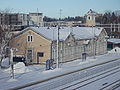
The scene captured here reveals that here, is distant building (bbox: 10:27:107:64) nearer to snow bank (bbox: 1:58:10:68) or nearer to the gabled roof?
the gabled roof

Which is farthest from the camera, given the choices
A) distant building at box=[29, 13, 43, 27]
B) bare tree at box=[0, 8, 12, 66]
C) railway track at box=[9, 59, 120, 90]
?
distant building at box=[29, 13, 43, 27]

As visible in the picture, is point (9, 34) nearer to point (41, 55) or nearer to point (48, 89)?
point (41, 55)

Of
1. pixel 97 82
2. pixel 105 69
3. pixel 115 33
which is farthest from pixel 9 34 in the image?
pixel 115 33

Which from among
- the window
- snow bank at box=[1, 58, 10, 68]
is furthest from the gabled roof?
snow bank at box=[1, 58, 10, 68]

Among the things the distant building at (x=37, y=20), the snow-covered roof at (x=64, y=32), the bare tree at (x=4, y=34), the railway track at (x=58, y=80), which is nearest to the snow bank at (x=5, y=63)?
the bare tree at (x=4, y=34)

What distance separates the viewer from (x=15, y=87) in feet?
56.9

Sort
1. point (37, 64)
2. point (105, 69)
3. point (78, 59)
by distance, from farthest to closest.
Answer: point (78, 59) < point (37, 64) < point (105, 69)

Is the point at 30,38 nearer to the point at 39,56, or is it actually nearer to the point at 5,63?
the point at 39,56

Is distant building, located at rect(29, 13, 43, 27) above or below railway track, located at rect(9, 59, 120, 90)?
above

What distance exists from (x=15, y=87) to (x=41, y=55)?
45.9 ft

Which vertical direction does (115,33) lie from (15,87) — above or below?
above

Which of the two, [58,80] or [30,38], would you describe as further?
[30,38]

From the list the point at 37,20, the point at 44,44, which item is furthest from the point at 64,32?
the point at 37,20

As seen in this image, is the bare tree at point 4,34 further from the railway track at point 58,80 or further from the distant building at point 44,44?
the railway track at point 58,80
